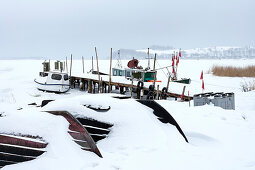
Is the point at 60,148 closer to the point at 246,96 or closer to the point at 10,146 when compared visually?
the point at 10,146

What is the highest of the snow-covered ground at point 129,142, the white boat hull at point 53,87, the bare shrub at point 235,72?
the bare shrub at point 235,72

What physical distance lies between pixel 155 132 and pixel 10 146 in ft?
7.85

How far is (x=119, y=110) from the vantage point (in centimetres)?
439

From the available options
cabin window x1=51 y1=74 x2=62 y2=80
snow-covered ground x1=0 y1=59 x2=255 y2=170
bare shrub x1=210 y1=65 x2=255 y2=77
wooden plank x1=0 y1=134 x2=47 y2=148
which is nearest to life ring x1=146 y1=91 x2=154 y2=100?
snow-covered ground x1=0 y1=59 x2=255 y2=170

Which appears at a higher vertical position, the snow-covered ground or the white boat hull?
the snow-covered ground

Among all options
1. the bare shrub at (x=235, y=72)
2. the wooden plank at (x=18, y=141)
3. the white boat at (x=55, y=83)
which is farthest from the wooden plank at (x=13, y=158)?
the bare shrub at (x=235, y=72)

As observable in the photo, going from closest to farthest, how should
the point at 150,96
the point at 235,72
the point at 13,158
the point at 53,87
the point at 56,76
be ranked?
A: 1. the point at 13,158
2. the point at 150,96
3. the point at 53,87
4. the point at 56,76
5. the point at 235,72

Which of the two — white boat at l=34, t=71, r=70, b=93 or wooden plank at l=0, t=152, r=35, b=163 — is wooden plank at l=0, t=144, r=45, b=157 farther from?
white boat at l=34, t=71, r=70, b=93

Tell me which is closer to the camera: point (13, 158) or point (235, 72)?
point (13, 158)

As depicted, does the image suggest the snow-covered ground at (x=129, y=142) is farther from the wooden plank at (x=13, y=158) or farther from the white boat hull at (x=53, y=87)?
the white boat hull at (x=53, y=87)

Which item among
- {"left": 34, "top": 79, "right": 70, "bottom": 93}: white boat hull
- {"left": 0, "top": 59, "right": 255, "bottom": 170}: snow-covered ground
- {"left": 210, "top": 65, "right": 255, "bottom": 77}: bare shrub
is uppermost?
{"left": 210, "top": 65, "right": 255, "bottom": 77}: bare shrub

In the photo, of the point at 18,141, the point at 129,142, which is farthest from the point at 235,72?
the point at 18,141

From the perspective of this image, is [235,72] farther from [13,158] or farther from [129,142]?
[13,158]

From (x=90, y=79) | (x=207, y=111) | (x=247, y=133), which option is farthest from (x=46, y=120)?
(x=90, y=79)
